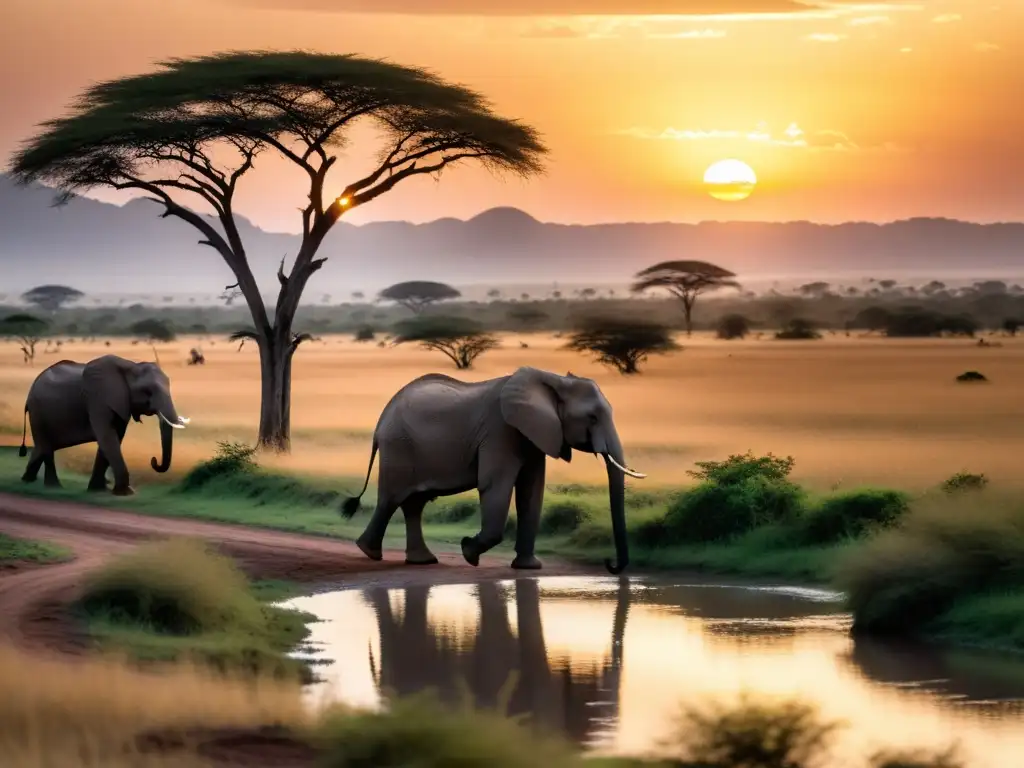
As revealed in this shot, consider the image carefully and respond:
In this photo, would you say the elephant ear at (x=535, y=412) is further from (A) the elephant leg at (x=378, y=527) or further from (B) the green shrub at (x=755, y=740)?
(B) the green shrub at (x=755, y=740)

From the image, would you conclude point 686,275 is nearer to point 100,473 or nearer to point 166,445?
point 166,445

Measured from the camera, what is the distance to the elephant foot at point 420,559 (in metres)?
18.1

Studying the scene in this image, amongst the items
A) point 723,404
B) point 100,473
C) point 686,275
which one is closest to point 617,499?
point 100,473

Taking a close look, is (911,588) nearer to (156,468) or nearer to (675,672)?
(675,672)

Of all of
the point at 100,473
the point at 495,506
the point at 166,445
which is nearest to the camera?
the point at 495,506

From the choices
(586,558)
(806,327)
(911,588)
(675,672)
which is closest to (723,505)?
(586,558)

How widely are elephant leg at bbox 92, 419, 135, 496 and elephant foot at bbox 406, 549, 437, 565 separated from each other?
759cm

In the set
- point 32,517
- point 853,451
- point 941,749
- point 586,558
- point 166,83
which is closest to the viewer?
point 941,749

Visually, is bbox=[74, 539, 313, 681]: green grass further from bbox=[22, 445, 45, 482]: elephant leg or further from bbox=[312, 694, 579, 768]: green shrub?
bbox=[22, 445, 45, 482]: elephant leg

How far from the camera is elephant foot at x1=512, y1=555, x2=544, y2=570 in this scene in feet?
58.0

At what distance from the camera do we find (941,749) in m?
10.2

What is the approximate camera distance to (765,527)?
61.1 feet

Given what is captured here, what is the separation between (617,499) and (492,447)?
1.31 meters

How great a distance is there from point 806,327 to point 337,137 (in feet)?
191
